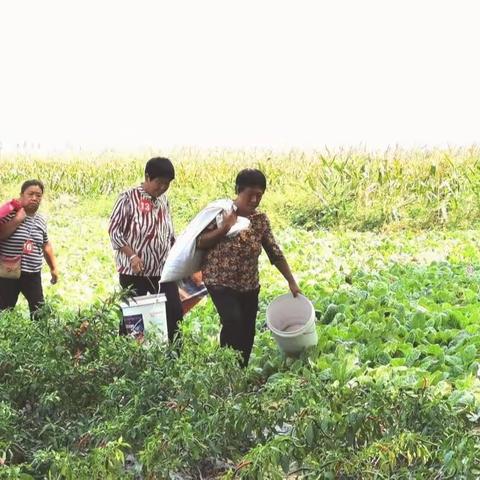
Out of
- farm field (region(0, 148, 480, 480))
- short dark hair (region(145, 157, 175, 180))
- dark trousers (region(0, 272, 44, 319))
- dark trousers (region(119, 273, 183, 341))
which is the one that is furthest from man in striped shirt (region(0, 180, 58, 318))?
short dark hair (region(145, 157, 175, 180))

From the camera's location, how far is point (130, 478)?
294 cm

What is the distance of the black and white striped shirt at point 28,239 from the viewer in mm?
5691

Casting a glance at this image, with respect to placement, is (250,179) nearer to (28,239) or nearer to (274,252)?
(274,252)

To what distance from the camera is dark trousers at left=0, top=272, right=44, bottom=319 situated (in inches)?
228

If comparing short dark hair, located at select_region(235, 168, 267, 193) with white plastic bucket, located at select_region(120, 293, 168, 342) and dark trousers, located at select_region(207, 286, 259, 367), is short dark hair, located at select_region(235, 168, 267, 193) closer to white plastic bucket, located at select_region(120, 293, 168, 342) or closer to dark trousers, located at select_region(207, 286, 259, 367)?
dark trousers, located at select_region(207, 286, 259, 367)

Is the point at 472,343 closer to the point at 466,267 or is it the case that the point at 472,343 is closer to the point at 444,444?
the point at 444,444

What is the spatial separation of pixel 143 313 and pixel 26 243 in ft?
4.27

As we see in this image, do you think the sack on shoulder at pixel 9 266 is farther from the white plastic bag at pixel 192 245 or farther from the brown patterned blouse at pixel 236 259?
the brown patterned blouse at pixel 236 259

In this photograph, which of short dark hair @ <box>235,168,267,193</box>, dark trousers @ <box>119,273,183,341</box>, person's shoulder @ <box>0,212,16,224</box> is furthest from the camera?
person's shoulder @ <box>0,212,16,224</box>

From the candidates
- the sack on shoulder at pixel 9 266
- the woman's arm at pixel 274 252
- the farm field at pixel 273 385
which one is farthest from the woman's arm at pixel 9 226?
the woman's arm at pixel 274 252

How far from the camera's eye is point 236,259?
4746 mm

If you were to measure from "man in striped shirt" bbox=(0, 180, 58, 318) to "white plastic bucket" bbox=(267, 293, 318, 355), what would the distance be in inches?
59.4

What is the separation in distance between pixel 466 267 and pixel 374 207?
200 inches

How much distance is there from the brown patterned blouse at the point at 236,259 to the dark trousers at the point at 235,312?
0.04 m
